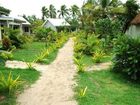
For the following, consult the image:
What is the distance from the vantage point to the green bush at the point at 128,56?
1227cm

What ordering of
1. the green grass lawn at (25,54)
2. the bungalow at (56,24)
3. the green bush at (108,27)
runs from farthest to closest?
1. the bungalow at (56,24)
2. the green bush at (108,27)
3. the green grass lawn at (25,54)

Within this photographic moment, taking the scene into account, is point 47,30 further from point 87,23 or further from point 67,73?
point 67,73

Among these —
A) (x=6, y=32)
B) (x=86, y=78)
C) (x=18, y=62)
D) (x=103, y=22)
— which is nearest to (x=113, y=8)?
(x=103, y=22)

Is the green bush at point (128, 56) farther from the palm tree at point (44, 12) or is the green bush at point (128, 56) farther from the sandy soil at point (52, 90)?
the palm tree at point (44, 12)

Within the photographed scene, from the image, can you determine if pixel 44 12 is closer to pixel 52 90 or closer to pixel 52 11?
pixel 52 11

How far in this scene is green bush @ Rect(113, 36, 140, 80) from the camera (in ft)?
40.3

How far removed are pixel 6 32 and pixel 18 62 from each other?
797cm

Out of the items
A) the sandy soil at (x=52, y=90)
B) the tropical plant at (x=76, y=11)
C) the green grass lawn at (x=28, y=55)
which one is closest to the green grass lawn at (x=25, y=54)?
the green grass lawn at (x=28, y=55)

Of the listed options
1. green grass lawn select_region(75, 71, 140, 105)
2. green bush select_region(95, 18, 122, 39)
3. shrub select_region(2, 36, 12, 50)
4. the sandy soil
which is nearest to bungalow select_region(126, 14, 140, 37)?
green bush select_region(95, 18, 122, 39)

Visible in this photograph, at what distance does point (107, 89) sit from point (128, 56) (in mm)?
2849

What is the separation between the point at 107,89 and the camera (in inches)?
411

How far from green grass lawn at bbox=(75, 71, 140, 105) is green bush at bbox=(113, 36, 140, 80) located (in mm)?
400

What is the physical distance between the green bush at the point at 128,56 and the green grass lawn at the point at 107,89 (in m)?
0.40

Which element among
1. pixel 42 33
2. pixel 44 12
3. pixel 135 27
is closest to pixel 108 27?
pixel 135 27
